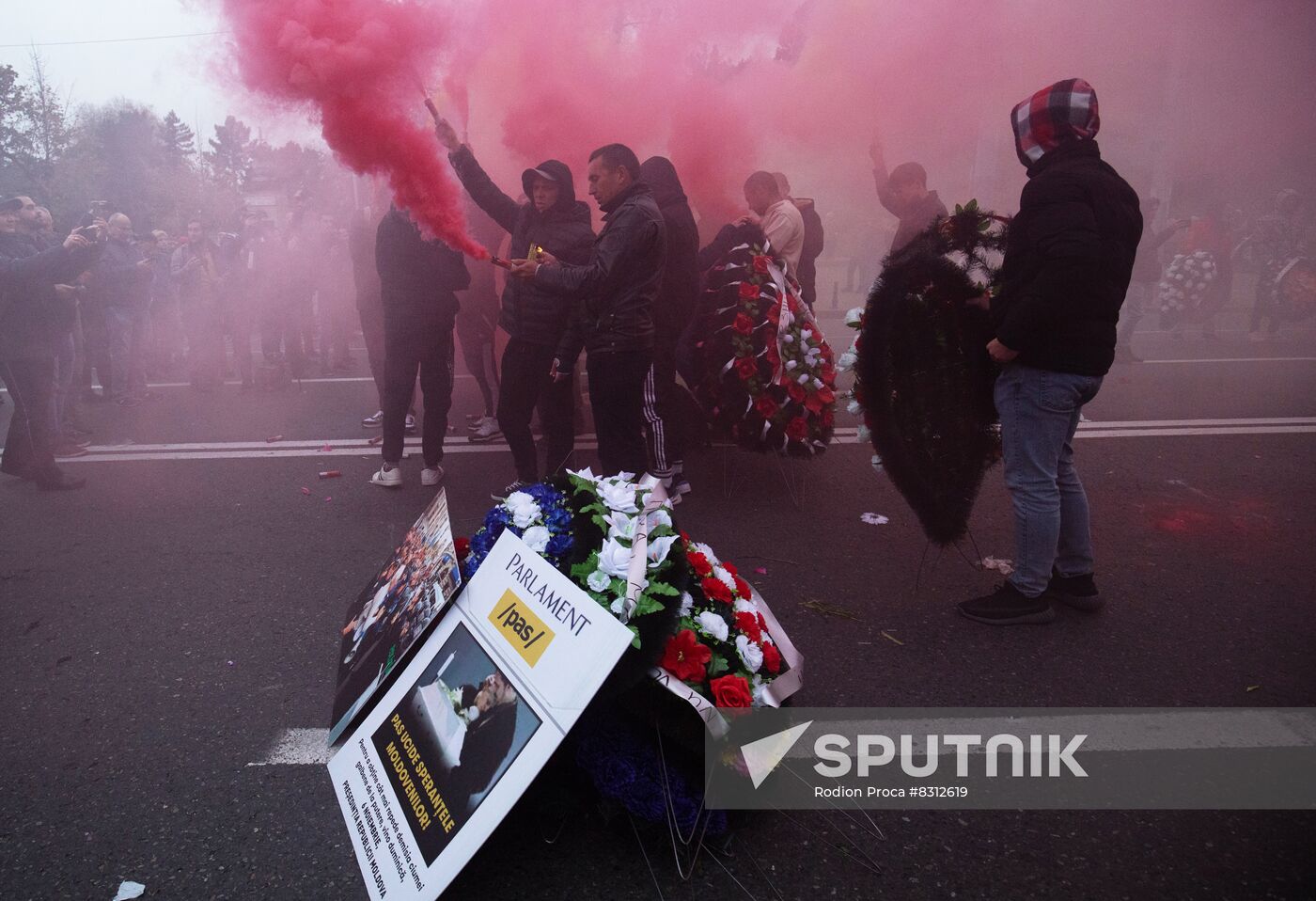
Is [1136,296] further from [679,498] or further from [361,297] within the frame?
[361,297]

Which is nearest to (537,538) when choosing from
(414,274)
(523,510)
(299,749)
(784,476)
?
(523,510)

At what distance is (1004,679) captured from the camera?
9.96ft

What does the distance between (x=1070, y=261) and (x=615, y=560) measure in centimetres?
203

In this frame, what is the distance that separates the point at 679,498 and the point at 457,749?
317 centimetres

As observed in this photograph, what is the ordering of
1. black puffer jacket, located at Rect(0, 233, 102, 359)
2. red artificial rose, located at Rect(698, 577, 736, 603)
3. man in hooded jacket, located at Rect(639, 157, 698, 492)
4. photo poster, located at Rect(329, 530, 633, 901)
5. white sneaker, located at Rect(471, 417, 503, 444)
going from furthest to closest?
white sneaker, located at Rect(471, 417, 503, 444), black puffer jacket, located at Rect(0, 233, 102, 359), man in hooded jacket, located at Rect(639, 157, 698, 492), red artificial rose, located at Rect(698, 577, 736, 603), photo poster, located at Rect(329, 530, 633, 901)

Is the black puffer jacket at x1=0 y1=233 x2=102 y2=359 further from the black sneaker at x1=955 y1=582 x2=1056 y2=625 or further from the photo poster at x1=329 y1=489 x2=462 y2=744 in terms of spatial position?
the black sneaker at x1=955 y1=582 x2=1056 y2=625

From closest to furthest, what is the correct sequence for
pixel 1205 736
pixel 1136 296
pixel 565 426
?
pixel 1205 736
pixel 565 426
pixel 1136 296

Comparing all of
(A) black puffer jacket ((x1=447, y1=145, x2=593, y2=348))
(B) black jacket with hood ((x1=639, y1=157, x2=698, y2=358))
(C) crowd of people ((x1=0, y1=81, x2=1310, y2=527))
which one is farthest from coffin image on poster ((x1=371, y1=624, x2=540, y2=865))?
(B) black jacket with hood ((x1=639, y1=157, x2=698, y2=358))

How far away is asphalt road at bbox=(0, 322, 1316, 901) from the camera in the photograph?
215cm

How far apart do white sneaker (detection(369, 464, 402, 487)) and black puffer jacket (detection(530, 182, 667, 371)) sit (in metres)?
1.83

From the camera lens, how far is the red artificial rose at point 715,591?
7.91ft

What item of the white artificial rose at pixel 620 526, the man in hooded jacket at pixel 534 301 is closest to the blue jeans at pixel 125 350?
the man in hooded jacket at pixel 534 301

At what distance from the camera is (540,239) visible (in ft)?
A: 14.9

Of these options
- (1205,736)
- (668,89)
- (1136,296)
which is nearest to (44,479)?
(668,89)
